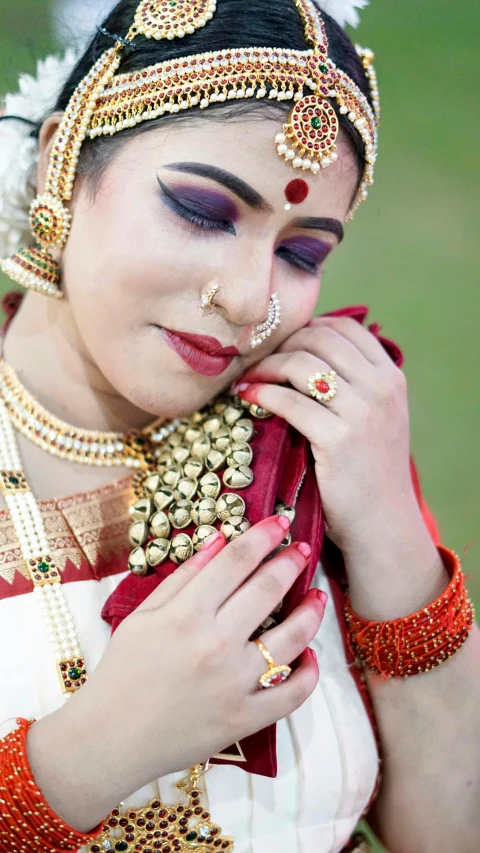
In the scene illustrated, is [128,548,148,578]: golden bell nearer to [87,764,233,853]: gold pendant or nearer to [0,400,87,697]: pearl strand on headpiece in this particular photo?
[0,400,87,697]: pearl strand on headpiece

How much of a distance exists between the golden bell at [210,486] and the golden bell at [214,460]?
0.05 feet

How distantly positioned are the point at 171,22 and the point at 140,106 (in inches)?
4.9

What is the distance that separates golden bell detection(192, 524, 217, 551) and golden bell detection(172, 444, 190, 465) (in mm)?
168

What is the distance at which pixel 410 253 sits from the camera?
2.07 m

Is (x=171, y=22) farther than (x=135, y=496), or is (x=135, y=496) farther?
(x=135, y=496)

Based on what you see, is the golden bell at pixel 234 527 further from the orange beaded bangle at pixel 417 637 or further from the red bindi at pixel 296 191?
the red bindi at pixel 296 191

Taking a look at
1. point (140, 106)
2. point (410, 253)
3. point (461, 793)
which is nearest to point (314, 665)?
point (461, 793)

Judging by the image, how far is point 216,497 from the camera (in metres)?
0.98

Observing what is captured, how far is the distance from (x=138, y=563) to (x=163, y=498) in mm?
107

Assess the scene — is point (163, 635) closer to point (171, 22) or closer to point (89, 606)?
point (89, 606)

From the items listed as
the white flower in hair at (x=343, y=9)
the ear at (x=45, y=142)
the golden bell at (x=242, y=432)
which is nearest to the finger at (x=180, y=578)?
the golden bell at (x=242, y=432)

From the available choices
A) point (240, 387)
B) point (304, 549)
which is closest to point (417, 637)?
point (304, 549)

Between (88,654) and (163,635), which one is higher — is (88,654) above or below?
below

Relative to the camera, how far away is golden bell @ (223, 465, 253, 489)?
98 cm
